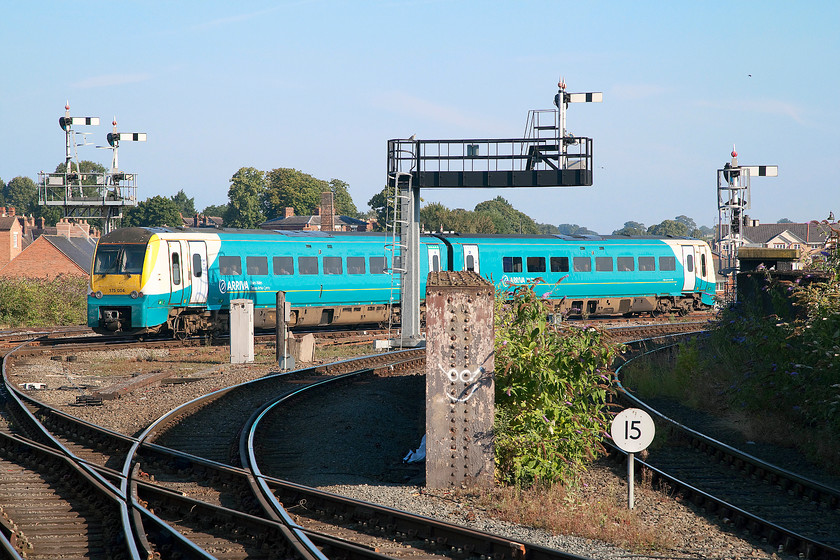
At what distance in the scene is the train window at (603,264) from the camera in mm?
29252

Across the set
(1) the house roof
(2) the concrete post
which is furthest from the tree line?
(2) the concrete post

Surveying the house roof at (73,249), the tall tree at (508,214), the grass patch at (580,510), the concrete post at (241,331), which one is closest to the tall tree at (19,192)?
the tall tree at (508,214)

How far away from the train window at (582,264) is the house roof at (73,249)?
39726mm

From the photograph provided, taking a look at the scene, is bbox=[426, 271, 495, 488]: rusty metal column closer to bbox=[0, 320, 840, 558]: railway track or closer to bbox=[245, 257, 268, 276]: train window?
bbox=[0, 320, 840, 558]: railway track

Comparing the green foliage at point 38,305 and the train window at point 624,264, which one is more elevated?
the train window at point 624,264

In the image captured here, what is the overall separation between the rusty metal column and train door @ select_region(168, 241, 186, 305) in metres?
14.2

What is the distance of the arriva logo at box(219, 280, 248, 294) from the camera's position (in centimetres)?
2281

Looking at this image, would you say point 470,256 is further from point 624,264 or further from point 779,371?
point 779,371

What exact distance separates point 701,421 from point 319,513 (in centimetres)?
769

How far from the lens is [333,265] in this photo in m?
24.9

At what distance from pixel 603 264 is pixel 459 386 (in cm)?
2125

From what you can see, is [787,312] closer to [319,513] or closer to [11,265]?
[319,513]

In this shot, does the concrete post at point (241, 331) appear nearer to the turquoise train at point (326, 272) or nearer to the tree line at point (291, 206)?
the turquoise train at point (326, 272)

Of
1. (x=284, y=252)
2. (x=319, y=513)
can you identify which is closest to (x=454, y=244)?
(x=284, y=252)
